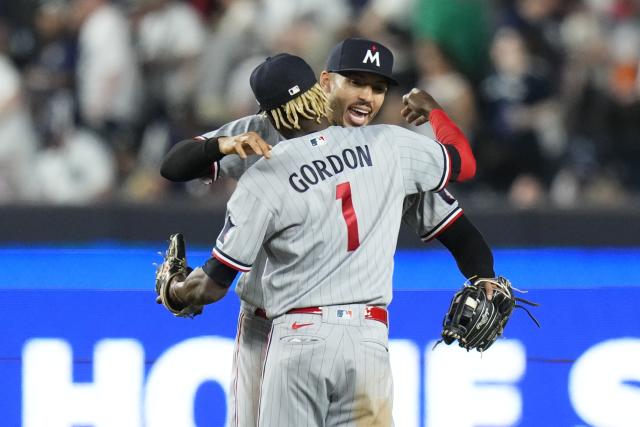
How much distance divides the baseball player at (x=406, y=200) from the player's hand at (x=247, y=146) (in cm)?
27

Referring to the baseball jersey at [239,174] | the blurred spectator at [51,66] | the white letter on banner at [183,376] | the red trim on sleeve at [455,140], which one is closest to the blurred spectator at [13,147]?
the blurred spectator at [51,66]

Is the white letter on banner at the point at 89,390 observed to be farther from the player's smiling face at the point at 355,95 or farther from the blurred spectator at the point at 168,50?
the blurred spectator at the point at 168,50

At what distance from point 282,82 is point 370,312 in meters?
0.76

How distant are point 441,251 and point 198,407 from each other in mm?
2241

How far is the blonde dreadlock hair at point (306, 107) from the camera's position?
388 centimetres

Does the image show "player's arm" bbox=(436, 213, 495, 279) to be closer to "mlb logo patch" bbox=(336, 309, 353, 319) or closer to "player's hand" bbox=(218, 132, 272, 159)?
"mlb logo patch" bbox=(336, 309, 353, 319)

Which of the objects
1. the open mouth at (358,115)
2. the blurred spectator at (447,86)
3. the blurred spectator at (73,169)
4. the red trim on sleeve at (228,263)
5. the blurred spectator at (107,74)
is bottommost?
the red trim on sleeve at (228,263)

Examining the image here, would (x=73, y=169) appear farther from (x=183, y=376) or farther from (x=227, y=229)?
(x=227, y=229)

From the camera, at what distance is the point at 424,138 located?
402 cm

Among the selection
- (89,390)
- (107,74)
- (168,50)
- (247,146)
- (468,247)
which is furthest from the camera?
(168,50)

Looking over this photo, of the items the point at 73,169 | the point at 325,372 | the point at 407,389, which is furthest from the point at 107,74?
the point at 325,372

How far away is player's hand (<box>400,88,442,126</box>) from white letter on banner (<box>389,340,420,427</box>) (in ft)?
3.98

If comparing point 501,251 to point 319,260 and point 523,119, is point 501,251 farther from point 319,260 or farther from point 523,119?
point 319,260

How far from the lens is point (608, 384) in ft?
16.5
